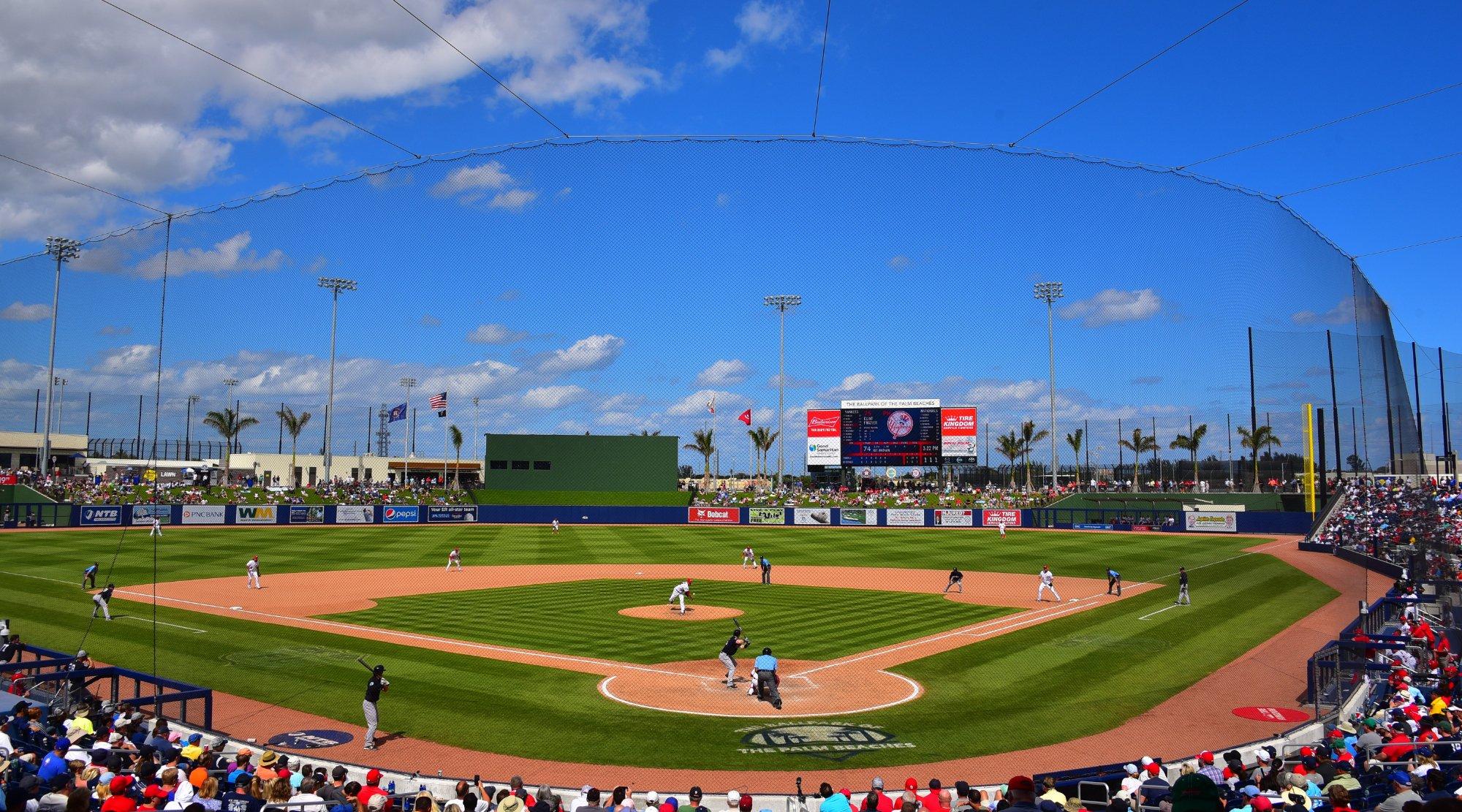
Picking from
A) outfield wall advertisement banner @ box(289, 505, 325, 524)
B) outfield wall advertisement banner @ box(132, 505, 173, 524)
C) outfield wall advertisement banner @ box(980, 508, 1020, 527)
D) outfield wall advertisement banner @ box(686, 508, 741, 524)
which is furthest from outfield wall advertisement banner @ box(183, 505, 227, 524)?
outfield wall advertisement banner @ box(980, 508, 1020, 527)

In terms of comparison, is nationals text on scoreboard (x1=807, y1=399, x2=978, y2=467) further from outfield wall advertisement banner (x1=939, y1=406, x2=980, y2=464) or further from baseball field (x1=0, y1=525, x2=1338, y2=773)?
baseball field (x1=0, y1=525, x2=1338, y2=773)

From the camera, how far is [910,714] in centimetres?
1856

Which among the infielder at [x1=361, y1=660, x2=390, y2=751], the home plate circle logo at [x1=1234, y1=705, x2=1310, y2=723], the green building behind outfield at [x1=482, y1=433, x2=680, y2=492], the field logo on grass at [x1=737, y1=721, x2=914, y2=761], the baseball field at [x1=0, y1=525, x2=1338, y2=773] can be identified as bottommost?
the home plate circle logo at [x1=1234, y1=705, x2=1310, y2=723]

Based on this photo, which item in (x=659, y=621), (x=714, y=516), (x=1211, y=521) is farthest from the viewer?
(x=714, y=516)

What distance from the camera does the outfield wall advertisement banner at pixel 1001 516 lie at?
3019 inches

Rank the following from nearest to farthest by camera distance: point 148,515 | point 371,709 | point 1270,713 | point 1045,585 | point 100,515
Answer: point 371,709, point 1270,713, point 1045,585, point 100,515, point 148,515

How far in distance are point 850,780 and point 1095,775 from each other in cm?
418

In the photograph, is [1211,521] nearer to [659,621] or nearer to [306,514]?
[659,621]

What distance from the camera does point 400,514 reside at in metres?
77.2

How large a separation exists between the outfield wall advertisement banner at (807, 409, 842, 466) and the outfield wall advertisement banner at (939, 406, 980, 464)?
10.2m

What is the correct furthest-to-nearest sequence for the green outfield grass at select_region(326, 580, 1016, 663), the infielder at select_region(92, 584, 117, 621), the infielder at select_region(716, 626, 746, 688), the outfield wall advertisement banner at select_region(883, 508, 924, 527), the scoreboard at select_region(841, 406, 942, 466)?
1. the scoreboard at select_region(841, 406, 942, 466)
2. the outfield wall advertisement banner at select_region(883, 508, 924, 527)
3. the infielder at select_region(92, 584, 117, 621)
4. the green outfield grass at select_region(326, 580, 1016, 663)
5. the infielder at select_region(716, 626, 746, 688)

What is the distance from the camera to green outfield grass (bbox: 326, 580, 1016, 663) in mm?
25797

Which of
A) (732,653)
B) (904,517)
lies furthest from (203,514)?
(732,653)

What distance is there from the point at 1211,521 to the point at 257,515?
73.7m
